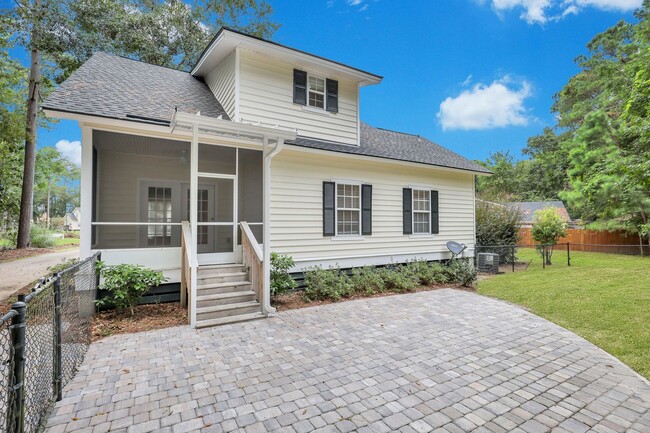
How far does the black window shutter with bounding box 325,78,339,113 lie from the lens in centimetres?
907

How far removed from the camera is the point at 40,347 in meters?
2.63

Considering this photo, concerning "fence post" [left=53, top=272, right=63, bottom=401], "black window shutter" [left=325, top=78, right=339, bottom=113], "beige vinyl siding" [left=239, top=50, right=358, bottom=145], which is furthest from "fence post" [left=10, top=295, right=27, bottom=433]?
"black window shutter" [left=325, top=78, right=339, bottom=113]

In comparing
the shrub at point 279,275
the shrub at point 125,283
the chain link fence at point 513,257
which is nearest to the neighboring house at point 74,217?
the shrub at point 125,283

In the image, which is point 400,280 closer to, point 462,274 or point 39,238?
point 462,274

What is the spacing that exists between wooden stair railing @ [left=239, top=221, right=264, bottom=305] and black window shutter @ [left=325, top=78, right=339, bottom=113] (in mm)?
4524

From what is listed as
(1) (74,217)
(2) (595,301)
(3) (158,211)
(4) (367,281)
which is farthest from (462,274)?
(1) (74,217)

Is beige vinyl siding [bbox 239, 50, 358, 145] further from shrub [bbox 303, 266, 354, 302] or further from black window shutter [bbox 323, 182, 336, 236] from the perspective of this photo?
shrub [bbox 303, 266, 354, 302]

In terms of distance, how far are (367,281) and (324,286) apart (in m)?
1.35

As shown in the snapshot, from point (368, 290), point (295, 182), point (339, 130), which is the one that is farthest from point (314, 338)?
point (339, 130)

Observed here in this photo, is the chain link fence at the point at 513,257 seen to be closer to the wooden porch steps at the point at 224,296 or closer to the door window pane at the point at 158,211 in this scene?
the wooden porch steps at the point at 224,296

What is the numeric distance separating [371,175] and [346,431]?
726cm

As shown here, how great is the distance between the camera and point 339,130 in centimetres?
923

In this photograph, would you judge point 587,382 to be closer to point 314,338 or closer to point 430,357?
point 430,357

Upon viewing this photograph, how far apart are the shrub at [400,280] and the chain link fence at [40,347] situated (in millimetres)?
6338
